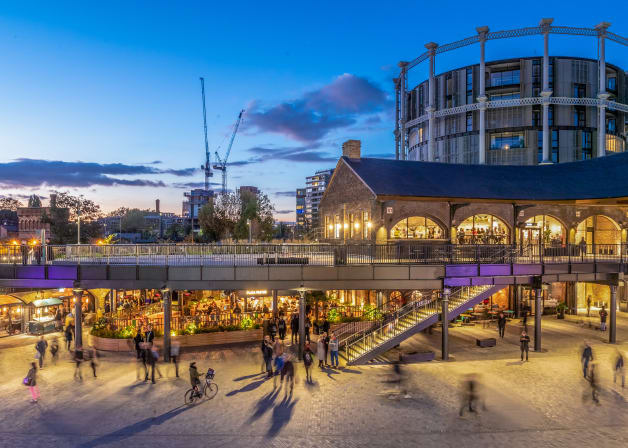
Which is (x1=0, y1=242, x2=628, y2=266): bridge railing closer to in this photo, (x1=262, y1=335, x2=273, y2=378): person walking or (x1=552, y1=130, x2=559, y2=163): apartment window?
(x1=262, y1=335, x2=273, y2=378): person walking

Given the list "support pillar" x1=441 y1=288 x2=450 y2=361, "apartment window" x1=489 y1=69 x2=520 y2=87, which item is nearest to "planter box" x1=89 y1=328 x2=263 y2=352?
"support pillar" x1=441 y1=288 x2=450 y2=361

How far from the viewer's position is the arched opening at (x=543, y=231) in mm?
29500

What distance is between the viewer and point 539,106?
5106 cm

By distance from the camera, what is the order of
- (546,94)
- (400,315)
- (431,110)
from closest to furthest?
(400,315) < (546,94) < (431,110)

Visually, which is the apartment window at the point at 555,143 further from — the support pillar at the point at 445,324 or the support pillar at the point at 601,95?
the support pillar at the point at 445,324

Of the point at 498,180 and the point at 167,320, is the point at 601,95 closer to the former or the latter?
the point at 498,180

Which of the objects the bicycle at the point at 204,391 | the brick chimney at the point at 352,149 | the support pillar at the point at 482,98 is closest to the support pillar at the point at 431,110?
the support pillar at the point at 482,98

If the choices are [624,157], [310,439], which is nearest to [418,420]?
[310,439]

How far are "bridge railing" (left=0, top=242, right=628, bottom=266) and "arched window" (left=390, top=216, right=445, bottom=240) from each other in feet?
13.2

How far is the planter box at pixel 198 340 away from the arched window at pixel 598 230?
25.1 metres

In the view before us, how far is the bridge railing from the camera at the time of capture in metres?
20.9

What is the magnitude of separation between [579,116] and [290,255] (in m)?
47.6

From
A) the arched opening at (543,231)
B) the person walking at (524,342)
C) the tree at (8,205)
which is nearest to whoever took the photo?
the person walking at (524,342)

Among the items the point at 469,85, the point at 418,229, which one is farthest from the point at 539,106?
the point at 418,229
